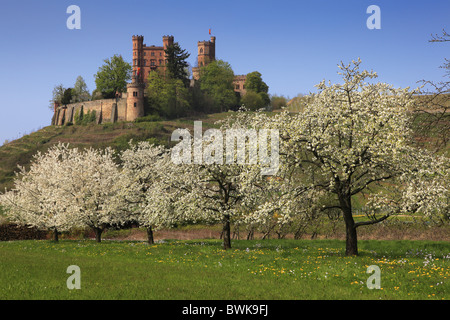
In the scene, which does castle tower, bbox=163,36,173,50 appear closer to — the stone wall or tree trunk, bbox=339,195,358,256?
the stone wall

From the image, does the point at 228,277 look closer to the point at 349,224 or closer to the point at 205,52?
the point at 349,224

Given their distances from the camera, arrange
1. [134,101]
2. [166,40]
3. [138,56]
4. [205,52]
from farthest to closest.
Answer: [205,52] → [166,40] → [138,56] → [134,101]

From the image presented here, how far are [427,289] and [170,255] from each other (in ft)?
49.0

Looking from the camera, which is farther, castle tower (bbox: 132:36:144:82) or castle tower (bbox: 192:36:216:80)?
castle tower (bbox: 192:36:216:80)

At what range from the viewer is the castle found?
148875 mm

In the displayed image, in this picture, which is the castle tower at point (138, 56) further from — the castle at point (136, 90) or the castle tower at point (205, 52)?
the castle tower at point (205, 52)

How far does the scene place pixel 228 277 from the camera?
1847cm

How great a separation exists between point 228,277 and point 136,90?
448 feet

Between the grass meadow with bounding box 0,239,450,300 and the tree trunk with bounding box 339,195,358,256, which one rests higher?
the tree trunk with bounding box 339,195,358,256

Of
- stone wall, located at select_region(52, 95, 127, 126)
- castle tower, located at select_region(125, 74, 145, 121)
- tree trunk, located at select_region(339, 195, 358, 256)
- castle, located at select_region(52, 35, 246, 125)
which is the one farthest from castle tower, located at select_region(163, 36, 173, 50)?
tree trunk, located at select_region(339, 195, 358, 256)

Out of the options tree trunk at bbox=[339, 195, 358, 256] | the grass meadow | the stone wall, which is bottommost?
the grass meadow

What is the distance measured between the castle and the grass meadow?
416 feet

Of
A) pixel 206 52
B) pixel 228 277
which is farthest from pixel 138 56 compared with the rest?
pixel 228 277

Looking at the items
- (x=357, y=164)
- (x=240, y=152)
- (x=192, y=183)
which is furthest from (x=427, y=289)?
(x=192, y=183)
